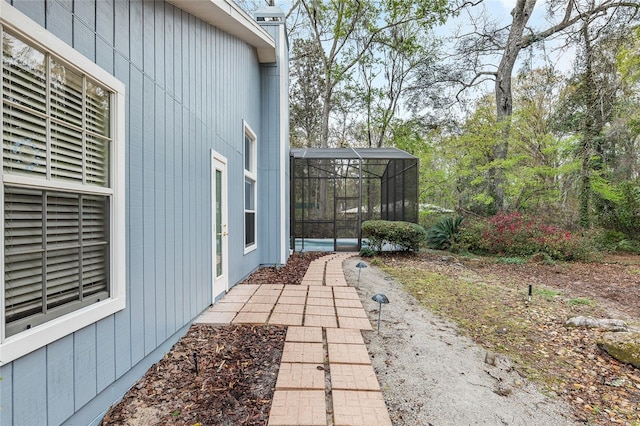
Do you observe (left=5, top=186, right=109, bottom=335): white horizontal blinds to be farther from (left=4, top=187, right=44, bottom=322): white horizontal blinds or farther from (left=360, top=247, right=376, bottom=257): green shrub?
(left=360, top=247, right=376, bottom=257): green shrub

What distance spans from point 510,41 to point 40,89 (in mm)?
12679

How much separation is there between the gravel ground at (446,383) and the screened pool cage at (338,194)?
536cm

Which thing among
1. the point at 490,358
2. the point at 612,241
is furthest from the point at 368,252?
the point at 612,241

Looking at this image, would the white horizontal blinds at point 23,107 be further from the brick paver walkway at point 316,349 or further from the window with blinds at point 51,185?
the brick paver walkway at point 316,349

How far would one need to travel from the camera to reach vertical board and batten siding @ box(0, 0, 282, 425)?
4.54 feet

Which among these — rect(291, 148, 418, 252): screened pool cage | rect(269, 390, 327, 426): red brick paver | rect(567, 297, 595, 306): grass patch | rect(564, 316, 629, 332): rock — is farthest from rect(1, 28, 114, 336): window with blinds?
rect(291, 148, 418, 252): screened pool cage

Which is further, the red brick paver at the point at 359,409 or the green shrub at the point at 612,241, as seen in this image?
the green shrub at the point at 612,241

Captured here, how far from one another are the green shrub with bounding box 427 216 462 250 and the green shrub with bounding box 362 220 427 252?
1593 millimetres

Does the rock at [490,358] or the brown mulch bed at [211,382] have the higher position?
the brown mulch bed at [211,382]

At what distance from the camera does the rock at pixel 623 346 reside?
249 cm

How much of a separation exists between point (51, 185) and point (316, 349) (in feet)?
6.83

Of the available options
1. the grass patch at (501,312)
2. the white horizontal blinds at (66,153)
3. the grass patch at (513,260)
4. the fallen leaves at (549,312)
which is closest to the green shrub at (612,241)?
the fallen leaves at (549,312)

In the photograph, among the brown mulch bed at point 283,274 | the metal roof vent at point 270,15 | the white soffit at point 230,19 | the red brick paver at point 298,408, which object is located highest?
the metal roof vent at point 270,15

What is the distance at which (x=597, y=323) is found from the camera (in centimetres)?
322
